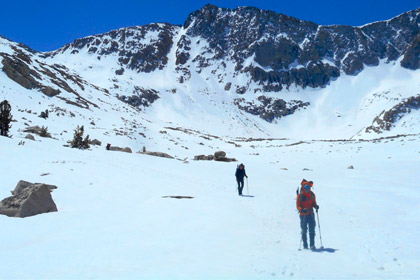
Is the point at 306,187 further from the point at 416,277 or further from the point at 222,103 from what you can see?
the point at 222,103

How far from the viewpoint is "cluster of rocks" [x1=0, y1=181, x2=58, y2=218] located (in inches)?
320

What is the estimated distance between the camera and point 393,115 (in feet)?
257

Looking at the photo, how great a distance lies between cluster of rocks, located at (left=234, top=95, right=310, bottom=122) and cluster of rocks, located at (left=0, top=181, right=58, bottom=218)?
4337 inches

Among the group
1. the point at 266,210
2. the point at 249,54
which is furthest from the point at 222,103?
the point at 266,210

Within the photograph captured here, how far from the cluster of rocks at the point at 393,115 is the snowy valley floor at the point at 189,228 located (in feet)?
223

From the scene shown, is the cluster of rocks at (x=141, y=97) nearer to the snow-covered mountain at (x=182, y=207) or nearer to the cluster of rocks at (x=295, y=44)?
the snow-covered mountain at (x=182, y=207)

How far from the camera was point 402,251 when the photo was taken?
670 cm

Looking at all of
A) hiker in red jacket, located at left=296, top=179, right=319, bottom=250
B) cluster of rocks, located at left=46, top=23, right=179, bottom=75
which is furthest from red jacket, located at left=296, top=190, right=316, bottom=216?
cluster of rocks, located at left=46, top=23, right=179, bottom=75

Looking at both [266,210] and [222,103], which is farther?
[222,103]

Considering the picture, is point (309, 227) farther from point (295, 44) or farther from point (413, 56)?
point (295, 44)

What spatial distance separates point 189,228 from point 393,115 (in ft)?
283

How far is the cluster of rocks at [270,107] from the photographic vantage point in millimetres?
117500

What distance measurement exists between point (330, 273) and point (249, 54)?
145212 mm

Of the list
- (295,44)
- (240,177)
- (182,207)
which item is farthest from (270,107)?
(182,207)
